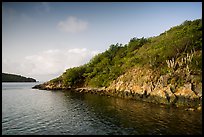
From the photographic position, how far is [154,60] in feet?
255

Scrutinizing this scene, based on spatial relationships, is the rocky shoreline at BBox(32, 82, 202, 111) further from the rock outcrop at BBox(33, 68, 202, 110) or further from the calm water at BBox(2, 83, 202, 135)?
the calm water at BBox(2, 83, 202, 135)

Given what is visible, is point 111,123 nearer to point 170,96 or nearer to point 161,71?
point 170,96

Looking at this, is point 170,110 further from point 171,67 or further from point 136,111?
point 171,67

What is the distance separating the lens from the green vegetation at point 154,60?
63597mm

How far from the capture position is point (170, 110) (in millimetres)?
48625

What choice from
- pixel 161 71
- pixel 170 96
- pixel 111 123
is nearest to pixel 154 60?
pixel 161 71

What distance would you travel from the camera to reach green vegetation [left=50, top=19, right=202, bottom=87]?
209ft

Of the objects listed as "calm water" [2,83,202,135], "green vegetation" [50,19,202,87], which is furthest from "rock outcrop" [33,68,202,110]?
"calm water" [2,83,202,135]

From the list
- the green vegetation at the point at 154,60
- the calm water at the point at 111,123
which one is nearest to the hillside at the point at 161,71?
the green vegetation at the point at 154,60

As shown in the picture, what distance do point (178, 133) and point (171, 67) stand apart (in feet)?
128

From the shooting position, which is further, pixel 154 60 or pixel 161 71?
pixel 154 60

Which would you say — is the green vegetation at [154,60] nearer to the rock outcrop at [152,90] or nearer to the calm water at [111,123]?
the rock outcrop at [152,90]

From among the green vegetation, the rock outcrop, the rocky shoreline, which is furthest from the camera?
the green vegetation

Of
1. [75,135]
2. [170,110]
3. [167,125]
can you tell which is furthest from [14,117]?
[170,110]
